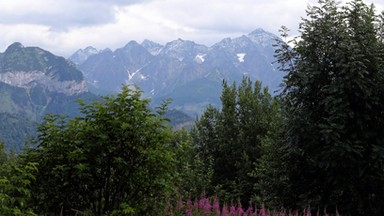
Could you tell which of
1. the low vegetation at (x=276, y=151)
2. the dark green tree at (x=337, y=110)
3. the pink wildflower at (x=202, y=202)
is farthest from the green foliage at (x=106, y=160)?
the dark green tree at (x=337, y=110)

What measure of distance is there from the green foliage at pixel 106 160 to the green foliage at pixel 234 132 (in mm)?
21663

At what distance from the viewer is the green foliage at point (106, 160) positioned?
863 cm

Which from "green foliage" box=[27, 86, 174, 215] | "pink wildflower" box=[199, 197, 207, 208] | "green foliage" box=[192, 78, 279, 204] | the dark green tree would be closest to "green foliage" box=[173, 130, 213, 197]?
"green foliage" box=[192, 78, 279, 204]

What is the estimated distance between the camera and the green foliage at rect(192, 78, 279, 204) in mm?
31844

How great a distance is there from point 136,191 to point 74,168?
4.38ft

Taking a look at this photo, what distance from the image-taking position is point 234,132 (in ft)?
109

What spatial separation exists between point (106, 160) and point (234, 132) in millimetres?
24905

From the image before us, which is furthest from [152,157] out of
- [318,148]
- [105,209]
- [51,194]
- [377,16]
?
[377,16]

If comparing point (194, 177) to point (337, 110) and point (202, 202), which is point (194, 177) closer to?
point (337, 110)

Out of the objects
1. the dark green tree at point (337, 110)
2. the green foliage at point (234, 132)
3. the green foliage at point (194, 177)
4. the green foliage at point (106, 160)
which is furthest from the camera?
the green foliage at point (234, 132)

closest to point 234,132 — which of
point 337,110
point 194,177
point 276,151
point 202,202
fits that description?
point 194,177

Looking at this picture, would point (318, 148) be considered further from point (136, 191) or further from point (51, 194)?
point (51, 194)

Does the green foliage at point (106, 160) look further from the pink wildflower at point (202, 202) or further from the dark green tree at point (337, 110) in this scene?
the dark green tree at point (337, 110)

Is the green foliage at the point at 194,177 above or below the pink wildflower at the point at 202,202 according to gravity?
below
